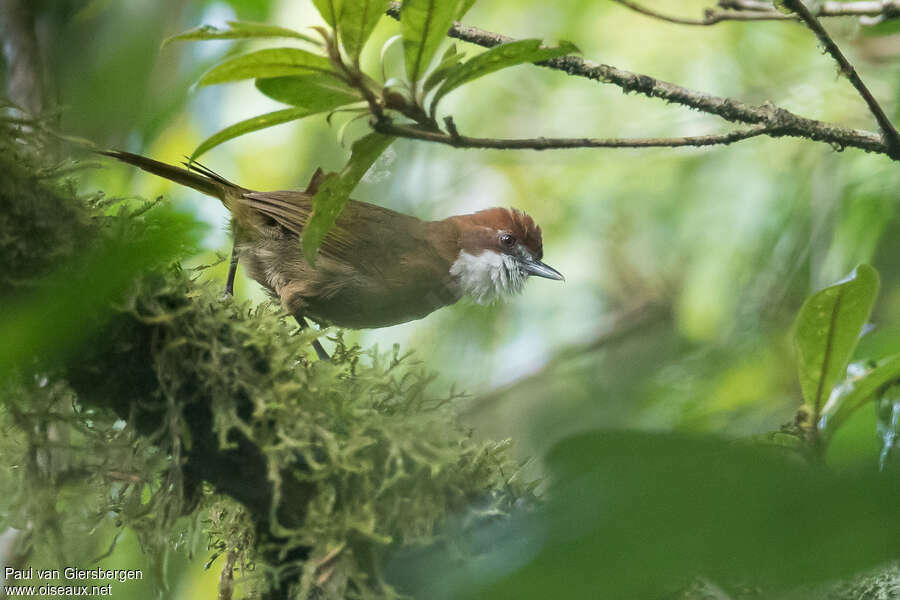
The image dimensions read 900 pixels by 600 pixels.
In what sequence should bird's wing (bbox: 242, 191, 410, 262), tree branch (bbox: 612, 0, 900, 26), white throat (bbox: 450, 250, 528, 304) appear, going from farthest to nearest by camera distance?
white throat (bbox: 450, 250, 528, 304)
bird's wing (bbox: 242, 191, 410, 262)
tree branch (bbox: 612, 0, 900, 26)

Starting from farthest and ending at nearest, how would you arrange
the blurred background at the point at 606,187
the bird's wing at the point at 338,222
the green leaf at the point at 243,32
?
the bird's wing at the point at 338,222
the blurred background at the point at 606,187
the green leaf at the point at 243,32

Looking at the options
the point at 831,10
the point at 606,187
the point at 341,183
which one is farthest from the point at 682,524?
the point at 606,187

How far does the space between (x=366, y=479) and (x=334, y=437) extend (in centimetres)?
12

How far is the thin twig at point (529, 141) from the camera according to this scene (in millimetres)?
1677

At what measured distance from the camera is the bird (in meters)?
3.37

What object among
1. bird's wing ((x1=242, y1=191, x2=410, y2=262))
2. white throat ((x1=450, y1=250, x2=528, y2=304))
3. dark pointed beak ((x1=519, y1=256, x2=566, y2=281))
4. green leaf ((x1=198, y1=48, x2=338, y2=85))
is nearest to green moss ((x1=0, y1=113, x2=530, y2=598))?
green leaf ((x1=198, y1=48, x2=338, y2=85))

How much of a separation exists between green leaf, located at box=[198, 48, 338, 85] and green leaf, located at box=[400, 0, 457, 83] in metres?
0.17

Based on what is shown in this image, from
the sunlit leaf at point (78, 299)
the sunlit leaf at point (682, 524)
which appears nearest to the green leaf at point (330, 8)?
the sunlit leaf at point (78, 299)

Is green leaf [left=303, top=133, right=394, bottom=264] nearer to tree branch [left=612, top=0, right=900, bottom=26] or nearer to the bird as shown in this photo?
tree branch [left=612, top=0, right=900, bottom=26]

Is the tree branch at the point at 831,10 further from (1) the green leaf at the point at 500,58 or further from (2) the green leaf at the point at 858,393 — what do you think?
(2) the green leaf at the point at 858,393

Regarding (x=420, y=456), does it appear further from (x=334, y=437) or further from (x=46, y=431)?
(x=46, y=431)

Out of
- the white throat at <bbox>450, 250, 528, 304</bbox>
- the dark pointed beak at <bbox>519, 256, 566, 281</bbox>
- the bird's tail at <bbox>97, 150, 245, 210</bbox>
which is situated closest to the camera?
the bird's tail at <bbox>97, 150, 245, 210</bbox>

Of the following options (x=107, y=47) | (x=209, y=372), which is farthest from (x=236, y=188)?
(x=209, y=372)

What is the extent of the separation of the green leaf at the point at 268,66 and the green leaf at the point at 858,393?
4.38 feet
